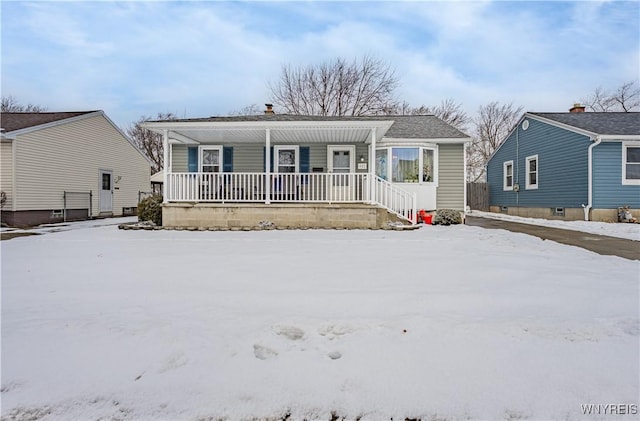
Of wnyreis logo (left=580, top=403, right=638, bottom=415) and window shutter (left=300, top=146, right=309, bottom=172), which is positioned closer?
wnyreis logo (left=580, top=403, right=638, bottom=415)

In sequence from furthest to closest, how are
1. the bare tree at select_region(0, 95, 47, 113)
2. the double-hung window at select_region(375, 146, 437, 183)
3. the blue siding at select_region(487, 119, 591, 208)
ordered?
the bare tree at select_region(0, 95, 47, 113)
the blue siding at select_region(487, 119, 591, 208)
the double-hung window at select_region(375, 146, 437, 183)

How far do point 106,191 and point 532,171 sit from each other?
20422mm

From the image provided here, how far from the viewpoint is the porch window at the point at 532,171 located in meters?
14.9

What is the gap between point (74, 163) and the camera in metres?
14.2

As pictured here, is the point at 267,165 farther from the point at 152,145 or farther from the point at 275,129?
the point at 152,145

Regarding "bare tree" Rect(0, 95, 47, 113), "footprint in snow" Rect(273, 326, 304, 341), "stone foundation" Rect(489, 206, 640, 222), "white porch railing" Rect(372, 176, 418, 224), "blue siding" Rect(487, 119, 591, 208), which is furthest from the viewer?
"bare tree" Rect(0, 95, 47, 113)

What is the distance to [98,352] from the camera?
229 centimetres

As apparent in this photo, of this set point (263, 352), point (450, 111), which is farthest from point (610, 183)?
point (450, 111)

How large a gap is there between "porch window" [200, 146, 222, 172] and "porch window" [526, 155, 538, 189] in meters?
13.8

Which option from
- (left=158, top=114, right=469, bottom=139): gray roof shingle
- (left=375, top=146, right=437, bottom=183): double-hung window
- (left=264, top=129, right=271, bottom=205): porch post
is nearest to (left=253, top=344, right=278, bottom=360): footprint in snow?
(left=264, top=129, right=271, bottom=205): porch post

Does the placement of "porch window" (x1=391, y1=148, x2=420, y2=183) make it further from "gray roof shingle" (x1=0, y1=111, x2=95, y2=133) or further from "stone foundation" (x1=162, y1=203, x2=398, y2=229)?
"gray roof shingle" (x1=0, y1=111, x2=95, y2=133)

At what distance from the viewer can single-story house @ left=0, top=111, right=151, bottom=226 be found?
11.7 metres

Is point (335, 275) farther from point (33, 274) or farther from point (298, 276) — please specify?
point (33, 274)

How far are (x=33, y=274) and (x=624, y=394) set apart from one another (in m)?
5.93
